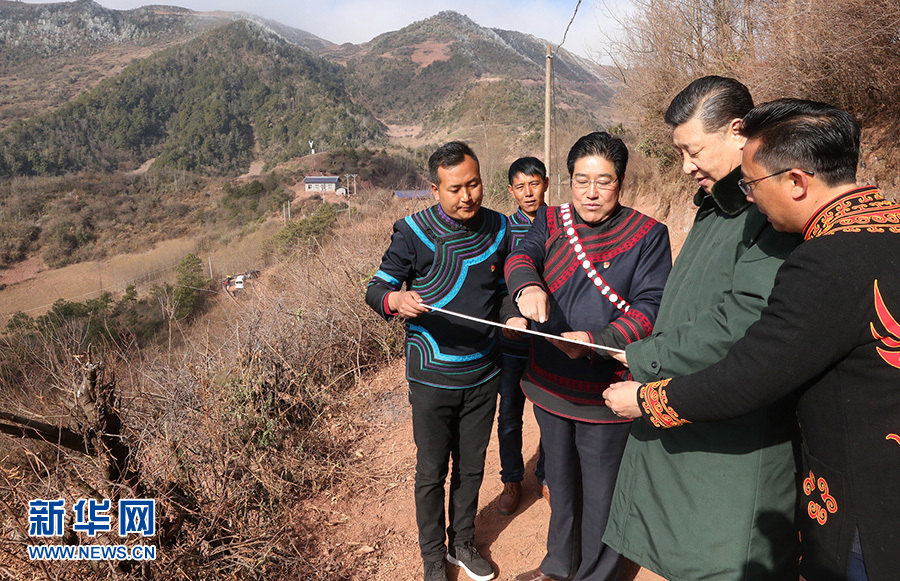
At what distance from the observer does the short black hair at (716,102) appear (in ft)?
4.68

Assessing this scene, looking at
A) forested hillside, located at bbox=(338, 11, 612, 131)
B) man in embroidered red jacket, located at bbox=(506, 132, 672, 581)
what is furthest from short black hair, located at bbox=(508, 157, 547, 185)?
forested hillside, located at bbox=(338, 11, 612, 131)

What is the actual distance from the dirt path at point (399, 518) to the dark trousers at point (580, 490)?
18.1 inches

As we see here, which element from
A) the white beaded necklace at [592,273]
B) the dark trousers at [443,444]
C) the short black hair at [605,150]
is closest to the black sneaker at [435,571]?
the dark trousers at [443,444]

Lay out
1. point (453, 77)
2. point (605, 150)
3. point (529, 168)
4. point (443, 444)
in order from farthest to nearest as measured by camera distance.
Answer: point (453, 77)
point (529, 168)
point (443, 444)
point (605, 150)

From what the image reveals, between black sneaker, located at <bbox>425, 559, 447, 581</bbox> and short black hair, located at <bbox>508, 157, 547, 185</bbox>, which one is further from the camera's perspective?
short black hair, located at <bbox>508, 157, 547, 185</bbox>

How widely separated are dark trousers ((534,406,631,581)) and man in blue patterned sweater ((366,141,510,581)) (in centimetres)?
36

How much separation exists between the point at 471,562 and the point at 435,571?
A: 0.22 meters

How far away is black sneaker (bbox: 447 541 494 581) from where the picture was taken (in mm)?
2482

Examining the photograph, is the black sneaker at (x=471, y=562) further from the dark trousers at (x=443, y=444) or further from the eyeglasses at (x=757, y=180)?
the eyeglasses at (x=757, y=180)

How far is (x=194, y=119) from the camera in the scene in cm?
7438


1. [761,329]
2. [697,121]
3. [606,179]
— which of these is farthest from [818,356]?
[606,179]

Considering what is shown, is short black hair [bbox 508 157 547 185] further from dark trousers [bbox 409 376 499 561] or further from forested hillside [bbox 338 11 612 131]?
forested hillside [bbox 338 11 612 131]

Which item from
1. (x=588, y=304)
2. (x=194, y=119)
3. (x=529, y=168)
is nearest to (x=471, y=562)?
(x=588, y=304)

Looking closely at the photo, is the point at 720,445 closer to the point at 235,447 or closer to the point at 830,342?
the point at 830,342
